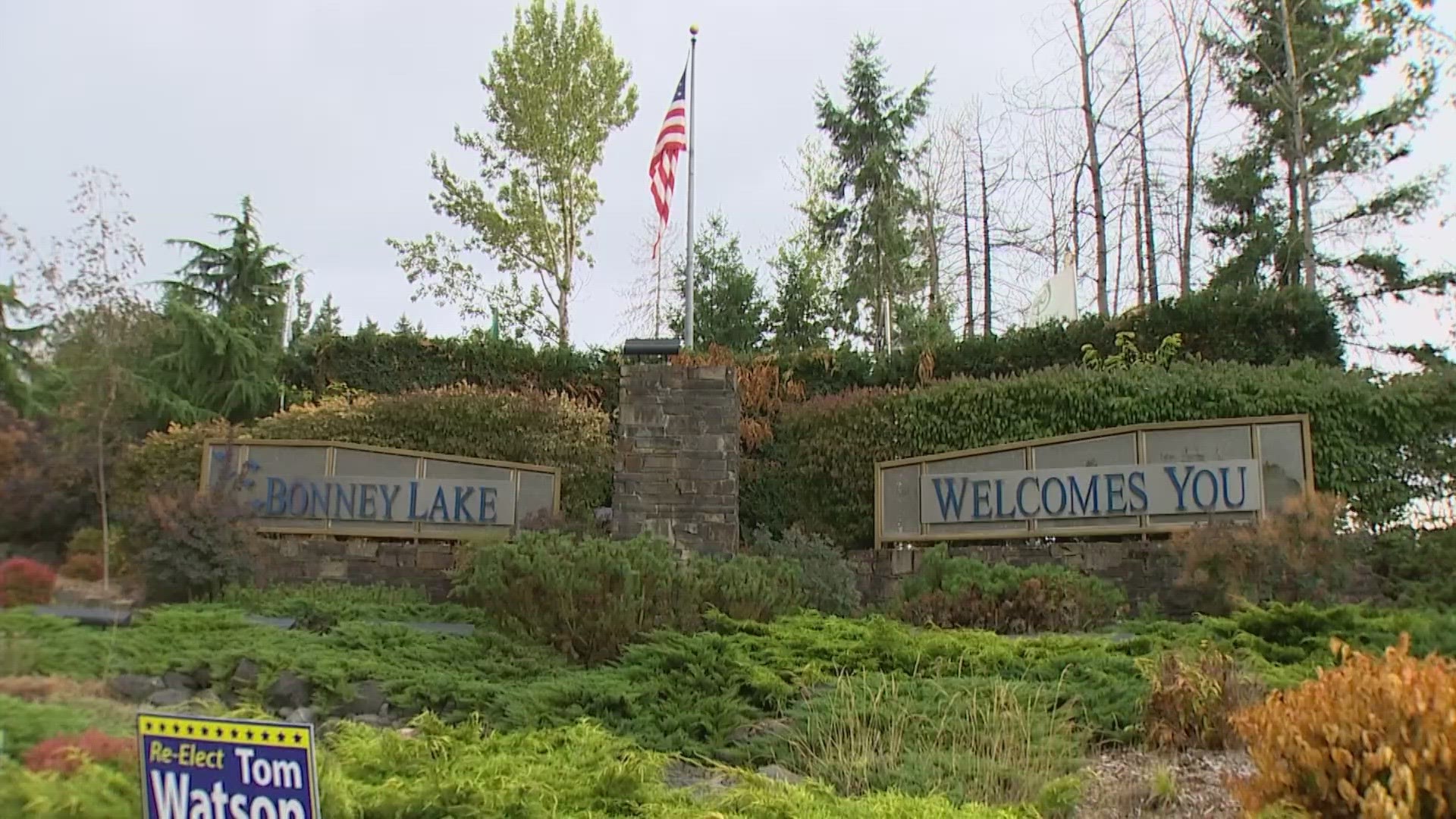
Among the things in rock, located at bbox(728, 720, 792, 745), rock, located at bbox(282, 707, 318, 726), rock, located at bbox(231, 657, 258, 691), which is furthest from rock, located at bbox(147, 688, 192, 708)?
rock, located at bbox(728, 720, 792, 745)

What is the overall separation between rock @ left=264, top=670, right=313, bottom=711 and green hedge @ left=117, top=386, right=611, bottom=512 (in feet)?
19.1

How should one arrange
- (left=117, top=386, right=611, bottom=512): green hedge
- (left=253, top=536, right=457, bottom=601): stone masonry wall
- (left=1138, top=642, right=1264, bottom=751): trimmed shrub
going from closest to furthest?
(left=1138, top=642, right=1264, bottom=751): trimmed shrub → (left=253, top=536, right=457, bottom=601): stone masonry wall → (left=117, top=386, right=611, bottom=512): green hedge

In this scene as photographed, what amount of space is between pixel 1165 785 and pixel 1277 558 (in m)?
4.50

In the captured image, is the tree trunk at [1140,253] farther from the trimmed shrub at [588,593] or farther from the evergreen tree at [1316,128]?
the trimmed shrub at [588,593]

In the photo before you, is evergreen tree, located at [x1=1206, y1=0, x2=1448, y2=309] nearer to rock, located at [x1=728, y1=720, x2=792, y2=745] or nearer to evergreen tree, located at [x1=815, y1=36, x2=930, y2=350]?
evergreen tree, located at [x1=815, y1=36, x2=930, y2=350]

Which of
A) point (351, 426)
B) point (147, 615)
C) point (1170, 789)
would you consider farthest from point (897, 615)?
point (351, 426)

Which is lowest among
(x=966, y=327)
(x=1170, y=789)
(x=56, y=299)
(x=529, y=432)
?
(x=1170, y=789)

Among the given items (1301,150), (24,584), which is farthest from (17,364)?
(1301,150)

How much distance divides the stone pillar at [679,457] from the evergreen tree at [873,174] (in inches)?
596

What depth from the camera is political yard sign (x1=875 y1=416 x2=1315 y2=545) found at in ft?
30.3

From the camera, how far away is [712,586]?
7.06 m

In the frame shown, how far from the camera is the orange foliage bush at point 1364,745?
296 centimetres

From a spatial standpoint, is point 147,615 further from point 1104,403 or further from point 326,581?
point 1104,403

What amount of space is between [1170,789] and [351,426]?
954 centimetres
